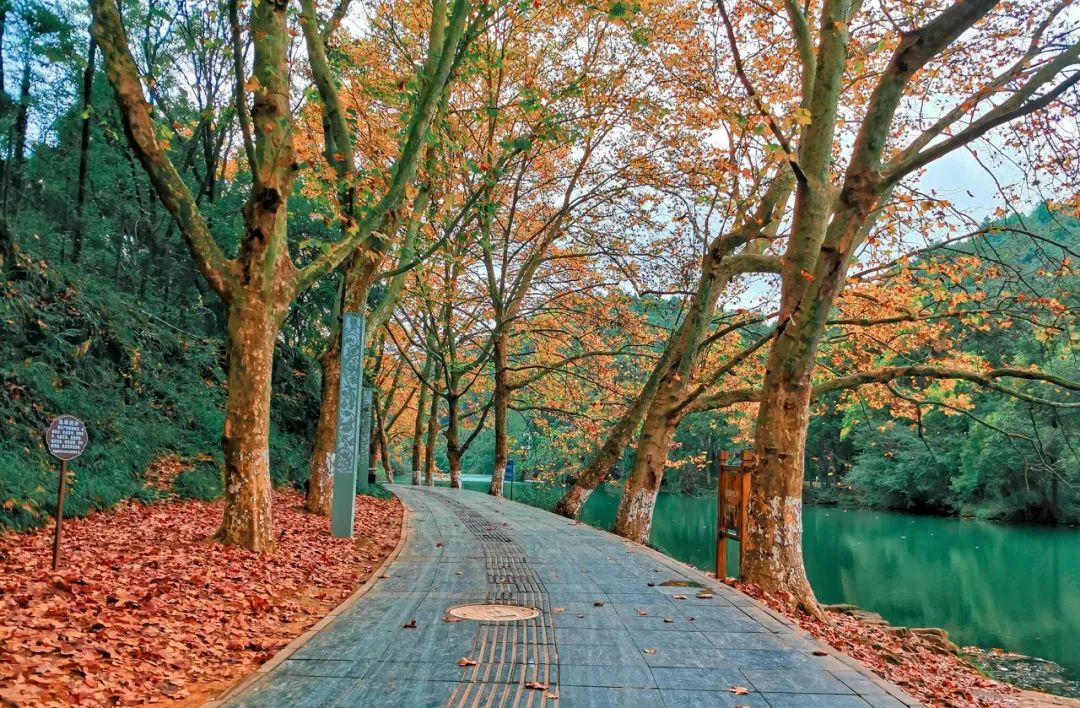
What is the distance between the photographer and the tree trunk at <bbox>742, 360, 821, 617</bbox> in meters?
8.42

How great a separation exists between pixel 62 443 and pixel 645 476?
31.8ft

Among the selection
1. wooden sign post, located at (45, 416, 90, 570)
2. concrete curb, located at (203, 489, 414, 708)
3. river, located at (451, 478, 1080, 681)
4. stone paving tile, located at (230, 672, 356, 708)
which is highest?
wooden sign post, located at (45, 416, 90, 570)

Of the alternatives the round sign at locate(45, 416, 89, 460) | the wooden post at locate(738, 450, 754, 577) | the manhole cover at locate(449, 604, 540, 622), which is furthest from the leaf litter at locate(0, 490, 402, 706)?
the wooden post at locate(738, 450, 754, 577)

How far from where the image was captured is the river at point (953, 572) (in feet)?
54.9

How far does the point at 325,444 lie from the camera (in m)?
12.5

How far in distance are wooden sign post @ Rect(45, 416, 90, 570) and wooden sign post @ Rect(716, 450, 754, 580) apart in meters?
6.45

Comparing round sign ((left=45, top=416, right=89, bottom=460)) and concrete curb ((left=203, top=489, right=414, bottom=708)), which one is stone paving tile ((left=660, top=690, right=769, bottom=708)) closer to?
concrete curb ((left=203, top=489, right=414, bottom=708))

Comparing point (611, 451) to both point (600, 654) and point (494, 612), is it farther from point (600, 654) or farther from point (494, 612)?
point (600, 654)

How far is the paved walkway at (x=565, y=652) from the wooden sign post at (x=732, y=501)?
60 cm

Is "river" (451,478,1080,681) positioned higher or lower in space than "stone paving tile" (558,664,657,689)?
lower

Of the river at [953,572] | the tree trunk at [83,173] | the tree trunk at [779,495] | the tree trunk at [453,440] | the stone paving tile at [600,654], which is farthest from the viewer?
the tree trunk at [453,440]

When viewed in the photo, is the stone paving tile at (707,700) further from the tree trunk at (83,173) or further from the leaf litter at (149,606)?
the tree trunk at (83,173)

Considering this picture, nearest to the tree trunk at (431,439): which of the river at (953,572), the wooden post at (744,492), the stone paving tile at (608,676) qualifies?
the river at (953,572)

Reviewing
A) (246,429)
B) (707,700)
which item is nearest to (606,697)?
(707,700)
